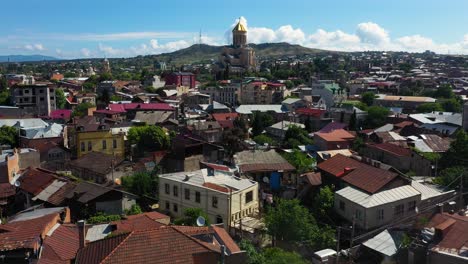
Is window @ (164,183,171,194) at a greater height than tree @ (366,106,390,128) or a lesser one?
lesser

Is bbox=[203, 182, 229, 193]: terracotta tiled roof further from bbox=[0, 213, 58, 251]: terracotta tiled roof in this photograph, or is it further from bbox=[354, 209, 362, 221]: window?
bbox=[0, 213, 58, 251]: terracotta tiled roof

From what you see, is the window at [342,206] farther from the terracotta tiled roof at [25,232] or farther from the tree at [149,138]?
the tree at [149,138]

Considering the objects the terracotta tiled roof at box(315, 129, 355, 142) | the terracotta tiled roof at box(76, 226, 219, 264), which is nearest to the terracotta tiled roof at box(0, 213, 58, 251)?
the terracotta tiled roof at box(76, 226, 219, 264)

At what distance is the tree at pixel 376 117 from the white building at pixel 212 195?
1100 inches

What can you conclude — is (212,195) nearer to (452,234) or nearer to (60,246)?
(60,246)

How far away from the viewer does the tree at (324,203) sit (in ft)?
70.3

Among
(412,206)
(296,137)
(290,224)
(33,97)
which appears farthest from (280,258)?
(33,97)

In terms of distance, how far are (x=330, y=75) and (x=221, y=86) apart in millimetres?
36994

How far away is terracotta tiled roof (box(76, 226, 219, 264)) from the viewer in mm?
11711

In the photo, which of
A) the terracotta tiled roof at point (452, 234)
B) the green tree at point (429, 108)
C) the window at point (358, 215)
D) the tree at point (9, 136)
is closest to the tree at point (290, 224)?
the window at point (358, 215)

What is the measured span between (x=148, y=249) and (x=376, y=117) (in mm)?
40985

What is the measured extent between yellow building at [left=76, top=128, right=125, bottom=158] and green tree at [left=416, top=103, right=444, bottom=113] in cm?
3590

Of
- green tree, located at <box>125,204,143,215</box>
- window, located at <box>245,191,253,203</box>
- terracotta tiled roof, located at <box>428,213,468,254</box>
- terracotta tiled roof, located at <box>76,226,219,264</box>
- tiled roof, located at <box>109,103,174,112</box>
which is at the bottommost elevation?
green tree, located at <box>125,204,143,215</box>

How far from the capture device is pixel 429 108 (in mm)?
55281
